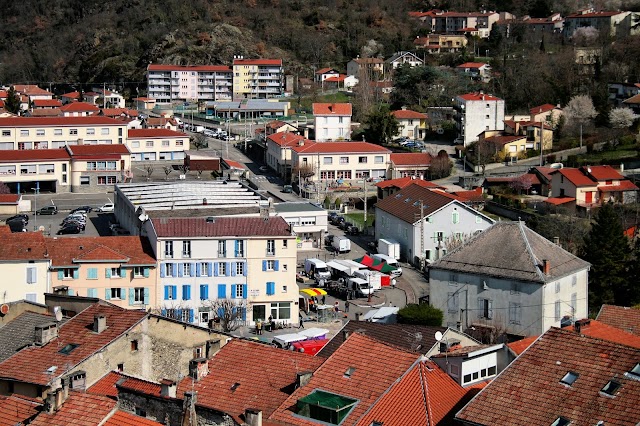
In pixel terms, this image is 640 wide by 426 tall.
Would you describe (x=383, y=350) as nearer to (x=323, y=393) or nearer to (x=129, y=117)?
(x=323, y=393)

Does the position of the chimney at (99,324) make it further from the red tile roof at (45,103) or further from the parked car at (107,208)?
the red tile roof at (45,103)

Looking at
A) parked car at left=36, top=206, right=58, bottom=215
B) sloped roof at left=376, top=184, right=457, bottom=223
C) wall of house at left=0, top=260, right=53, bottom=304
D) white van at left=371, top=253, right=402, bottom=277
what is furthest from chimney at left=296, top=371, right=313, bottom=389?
parked car at left=36, top=206, right=58, bottom=215

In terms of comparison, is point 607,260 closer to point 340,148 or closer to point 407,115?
point 340,148

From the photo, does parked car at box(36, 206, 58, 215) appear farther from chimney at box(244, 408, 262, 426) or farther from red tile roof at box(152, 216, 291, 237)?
chimney at box(244, 408, 262, 426)

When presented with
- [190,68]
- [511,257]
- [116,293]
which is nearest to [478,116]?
[190,68]

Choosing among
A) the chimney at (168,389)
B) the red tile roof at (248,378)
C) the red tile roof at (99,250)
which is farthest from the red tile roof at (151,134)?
the chimney at (168,389)
